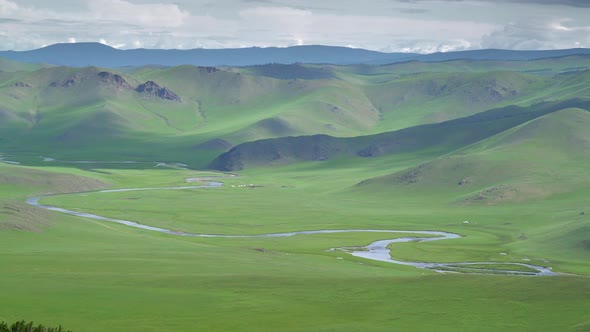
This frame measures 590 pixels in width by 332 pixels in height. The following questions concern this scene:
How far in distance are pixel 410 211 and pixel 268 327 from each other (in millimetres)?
130889

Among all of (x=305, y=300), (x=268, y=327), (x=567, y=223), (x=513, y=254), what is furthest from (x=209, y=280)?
(x=567, y=223)

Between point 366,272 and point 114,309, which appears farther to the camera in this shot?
point 366,272

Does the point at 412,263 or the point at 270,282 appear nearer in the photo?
the point at 270,282

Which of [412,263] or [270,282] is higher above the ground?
[270,282]

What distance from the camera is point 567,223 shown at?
156m

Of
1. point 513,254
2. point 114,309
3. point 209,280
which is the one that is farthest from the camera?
point 513,254

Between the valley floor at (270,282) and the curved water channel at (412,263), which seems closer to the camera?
the valley floor at (270,282)

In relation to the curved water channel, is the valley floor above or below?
above

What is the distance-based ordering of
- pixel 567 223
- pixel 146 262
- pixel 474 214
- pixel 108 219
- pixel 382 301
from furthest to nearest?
pixel 474 214 < pixel 108 219 < pixel 567 223 < pixel 146 262 < pixel 382 301

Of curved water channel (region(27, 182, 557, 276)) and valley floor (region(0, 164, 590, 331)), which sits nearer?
valley floor (region(0, 164, 590, 331))

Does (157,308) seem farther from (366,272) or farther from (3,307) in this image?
(366,272)

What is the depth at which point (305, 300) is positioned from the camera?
256ft

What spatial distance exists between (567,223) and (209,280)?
86.5 m

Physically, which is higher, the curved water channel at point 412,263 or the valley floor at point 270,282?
the valley floor at point 270,282
